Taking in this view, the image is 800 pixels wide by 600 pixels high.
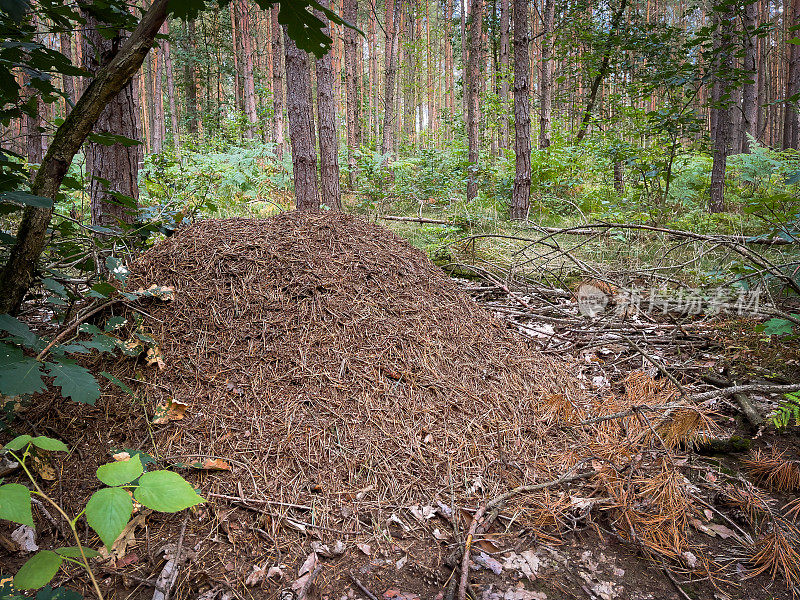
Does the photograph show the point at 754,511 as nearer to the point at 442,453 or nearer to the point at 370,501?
the point at 442,453

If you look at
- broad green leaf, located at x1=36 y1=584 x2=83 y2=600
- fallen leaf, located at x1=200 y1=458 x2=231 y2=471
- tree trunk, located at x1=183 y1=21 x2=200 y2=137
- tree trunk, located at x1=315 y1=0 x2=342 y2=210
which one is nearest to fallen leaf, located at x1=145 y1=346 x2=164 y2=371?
fallen leaf, located at x1=200 y1=458 x2=231 y2=471

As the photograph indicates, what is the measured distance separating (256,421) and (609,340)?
261 cm

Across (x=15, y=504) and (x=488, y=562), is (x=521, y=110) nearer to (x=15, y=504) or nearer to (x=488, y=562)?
(x=488, y=562)

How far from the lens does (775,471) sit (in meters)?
2.11

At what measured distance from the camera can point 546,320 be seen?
3.85 m

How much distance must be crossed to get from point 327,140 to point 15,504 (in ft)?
19.0

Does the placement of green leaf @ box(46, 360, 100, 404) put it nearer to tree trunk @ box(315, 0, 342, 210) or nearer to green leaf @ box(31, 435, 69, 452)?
green leaf @ box(31, 435, 69, 452)

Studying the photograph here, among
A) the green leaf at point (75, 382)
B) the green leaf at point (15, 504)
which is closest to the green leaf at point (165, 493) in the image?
the green leaf at point (15, 504)

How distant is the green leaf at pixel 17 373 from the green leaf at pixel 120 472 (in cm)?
46

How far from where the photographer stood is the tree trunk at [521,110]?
248 inches

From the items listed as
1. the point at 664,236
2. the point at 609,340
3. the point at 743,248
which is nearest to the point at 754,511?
the point at 609,340

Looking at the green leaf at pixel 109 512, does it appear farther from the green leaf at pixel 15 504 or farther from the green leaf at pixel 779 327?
the green leaf at pixel 779 327

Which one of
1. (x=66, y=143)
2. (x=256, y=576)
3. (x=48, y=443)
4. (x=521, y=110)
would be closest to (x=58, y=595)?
(x=48, y=443)

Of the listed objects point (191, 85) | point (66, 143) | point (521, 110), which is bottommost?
point (66, 143)
